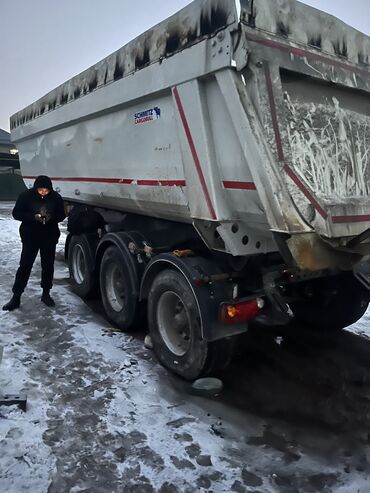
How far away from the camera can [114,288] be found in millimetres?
5152

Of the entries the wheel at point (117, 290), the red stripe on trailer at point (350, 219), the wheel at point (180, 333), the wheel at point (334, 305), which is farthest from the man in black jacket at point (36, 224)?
the red stripe on trailer at point (350, 219)

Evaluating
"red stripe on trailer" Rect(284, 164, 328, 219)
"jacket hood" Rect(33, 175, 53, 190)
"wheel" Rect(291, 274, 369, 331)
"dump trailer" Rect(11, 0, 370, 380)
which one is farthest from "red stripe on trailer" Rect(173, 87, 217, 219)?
"jacket hood" Rect(33, 175, 53, 190)

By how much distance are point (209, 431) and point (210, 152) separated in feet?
6.82

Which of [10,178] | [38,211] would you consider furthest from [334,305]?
[10,178]

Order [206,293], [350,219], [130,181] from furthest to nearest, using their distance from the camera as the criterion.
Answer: [130,181] < [206,293] < [350,219]

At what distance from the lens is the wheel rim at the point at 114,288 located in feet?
16.4

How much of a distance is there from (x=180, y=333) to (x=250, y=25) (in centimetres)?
264

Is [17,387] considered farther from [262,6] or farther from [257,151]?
[262,6]

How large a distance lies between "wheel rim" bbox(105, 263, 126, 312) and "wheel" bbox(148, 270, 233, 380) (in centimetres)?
100

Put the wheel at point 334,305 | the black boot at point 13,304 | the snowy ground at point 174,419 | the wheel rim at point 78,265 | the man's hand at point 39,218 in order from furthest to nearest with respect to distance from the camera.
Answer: the wheel rim at point 78,265 → the black boot at point 13,304 → the man's hand at point 39,218 → the wheel at point 334,305 → the snowy ground at point 174,419

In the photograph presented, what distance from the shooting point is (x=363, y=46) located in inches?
140

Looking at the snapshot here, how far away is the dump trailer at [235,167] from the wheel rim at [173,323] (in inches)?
0.5

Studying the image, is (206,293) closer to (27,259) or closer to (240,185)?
(240,185)

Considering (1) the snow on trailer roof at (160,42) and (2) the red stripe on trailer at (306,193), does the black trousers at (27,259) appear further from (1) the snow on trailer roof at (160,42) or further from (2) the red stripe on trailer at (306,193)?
(2) the red stripe on trailer at (306,193)
